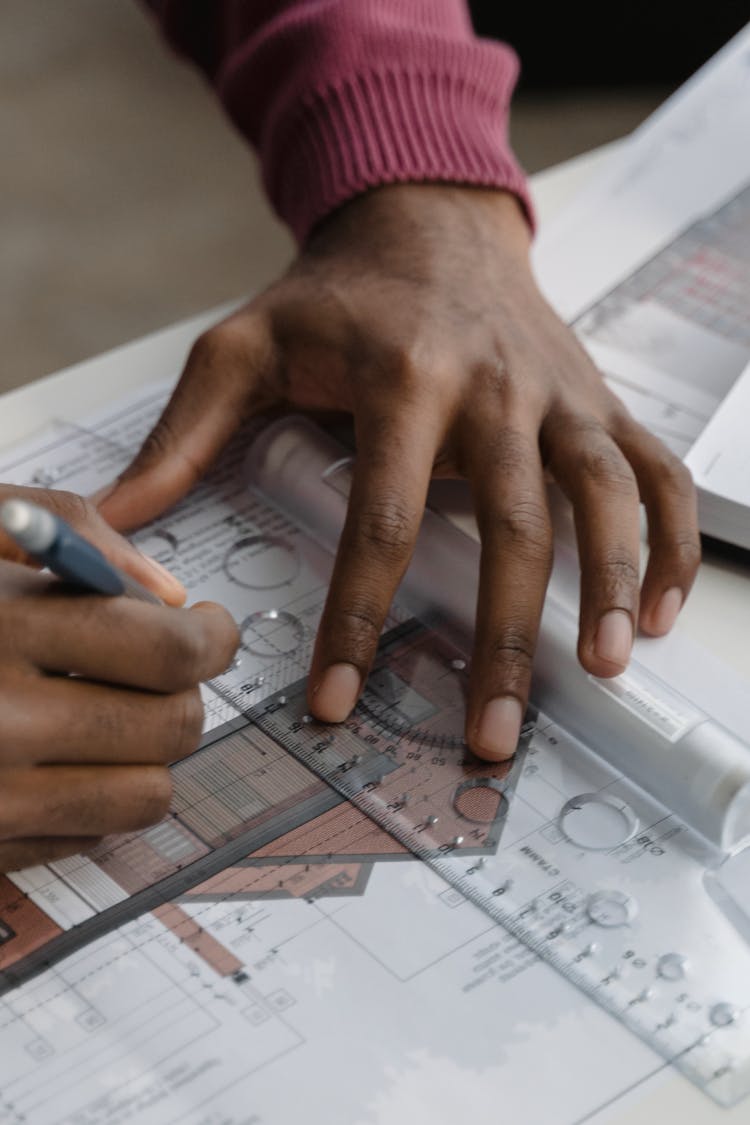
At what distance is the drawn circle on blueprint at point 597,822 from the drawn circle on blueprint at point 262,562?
245 mm

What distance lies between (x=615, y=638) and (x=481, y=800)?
12 cm

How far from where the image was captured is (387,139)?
3.33 feet

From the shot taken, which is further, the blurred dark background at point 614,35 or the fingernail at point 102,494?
the blurred dark background at point 614,35

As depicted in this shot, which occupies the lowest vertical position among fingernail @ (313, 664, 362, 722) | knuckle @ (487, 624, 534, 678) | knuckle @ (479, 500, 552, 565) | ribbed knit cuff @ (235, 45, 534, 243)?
fingernail @ (313, 664, 362, 722)

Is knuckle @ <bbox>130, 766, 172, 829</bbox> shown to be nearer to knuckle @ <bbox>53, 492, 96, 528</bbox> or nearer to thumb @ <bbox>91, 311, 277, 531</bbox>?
knuckle @ <bbox>53, 492, 96, 528</bbox>

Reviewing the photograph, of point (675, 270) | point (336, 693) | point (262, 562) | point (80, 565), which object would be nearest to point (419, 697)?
point (336, 693)

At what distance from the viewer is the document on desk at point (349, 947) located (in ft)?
1.79

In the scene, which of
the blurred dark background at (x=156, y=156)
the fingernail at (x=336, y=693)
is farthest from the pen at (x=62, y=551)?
the blurred dark background at (x=156, y=156)

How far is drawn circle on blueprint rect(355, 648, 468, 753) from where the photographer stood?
711 millimetres

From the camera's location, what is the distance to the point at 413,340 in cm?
86

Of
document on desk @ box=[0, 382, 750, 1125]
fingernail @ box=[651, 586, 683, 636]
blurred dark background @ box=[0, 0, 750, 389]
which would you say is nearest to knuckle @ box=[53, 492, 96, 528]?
document on desk @ box=[0, 382, 750, 1125]

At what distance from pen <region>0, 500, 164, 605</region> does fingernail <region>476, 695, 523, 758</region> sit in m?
0.19

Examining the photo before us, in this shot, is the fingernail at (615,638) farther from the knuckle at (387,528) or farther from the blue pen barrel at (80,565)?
the blue pen barrel at (80,565)

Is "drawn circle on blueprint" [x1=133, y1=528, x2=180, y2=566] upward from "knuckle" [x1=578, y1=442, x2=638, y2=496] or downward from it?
downward
